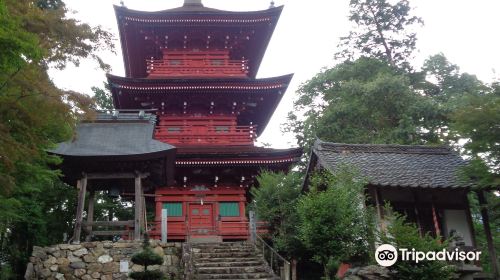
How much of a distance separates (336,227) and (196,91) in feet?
34.9

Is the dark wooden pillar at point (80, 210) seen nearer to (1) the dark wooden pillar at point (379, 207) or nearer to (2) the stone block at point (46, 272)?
(2) the stone block at point (46, 272)

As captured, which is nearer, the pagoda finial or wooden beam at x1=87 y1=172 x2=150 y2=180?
wooden beam at x1=87 y1=172 x2=150 y2=180

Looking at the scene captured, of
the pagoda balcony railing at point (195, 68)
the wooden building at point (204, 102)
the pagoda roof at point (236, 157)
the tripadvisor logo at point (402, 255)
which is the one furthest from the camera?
the pagoda balcony railing at point (195, 68)

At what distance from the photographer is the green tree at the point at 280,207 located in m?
13.9

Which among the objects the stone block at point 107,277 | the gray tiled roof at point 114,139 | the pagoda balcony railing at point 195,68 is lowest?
the stone block at point 107,277

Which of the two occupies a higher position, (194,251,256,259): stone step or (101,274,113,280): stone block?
(194,251,256,259): stone step

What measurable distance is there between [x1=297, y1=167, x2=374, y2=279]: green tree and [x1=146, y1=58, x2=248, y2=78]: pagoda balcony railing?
10.8 metres

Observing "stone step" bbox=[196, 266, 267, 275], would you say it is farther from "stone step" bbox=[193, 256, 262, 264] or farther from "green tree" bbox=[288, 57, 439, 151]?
"green tree" bbox=[288, 57, 439, 151]

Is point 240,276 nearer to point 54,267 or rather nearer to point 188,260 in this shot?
point 188,260

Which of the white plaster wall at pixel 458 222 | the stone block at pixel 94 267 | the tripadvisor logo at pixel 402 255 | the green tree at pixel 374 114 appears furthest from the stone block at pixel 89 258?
the green tree at pixel 374 114

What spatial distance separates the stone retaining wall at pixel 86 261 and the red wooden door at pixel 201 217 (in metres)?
4.51

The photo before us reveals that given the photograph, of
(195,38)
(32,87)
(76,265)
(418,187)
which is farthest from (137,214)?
(195,38)

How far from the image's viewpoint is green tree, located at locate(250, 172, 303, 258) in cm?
1386

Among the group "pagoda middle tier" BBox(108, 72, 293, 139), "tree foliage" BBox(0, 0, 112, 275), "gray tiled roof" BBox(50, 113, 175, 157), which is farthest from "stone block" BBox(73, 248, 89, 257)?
"pagoda middle tier" BBox(108, 72, 293, 139)
